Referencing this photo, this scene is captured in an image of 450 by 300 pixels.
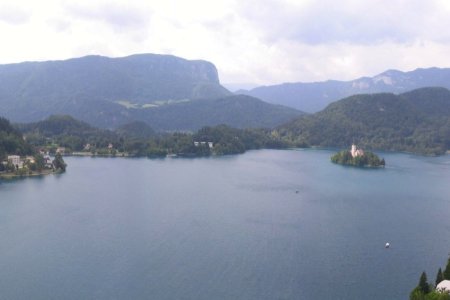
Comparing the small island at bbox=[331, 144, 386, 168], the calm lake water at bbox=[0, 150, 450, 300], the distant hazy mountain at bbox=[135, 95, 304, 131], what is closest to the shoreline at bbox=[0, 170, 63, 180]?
the calm lake water at bbox=[0, 150, 450, 300]

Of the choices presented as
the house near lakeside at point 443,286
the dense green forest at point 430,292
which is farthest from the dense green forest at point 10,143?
the house near lakeside at point 443,286

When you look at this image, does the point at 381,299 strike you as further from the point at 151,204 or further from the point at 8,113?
the point at 8,113

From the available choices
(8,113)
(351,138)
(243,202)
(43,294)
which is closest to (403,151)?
(351,138)

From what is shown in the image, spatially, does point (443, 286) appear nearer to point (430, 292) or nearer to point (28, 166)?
point (430, 292)

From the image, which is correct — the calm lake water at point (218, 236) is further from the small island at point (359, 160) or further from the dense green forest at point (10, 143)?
the small island at point (359, 160)

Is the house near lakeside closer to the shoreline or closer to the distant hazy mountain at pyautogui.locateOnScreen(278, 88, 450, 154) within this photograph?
the shoreline

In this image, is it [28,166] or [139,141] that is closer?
[28,166]

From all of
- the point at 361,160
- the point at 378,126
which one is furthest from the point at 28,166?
the point at 378,126
